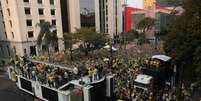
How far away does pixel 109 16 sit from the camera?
6775 cm

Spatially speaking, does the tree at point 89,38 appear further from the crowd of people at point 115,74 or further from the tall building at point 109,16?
the tall building at point 109,16

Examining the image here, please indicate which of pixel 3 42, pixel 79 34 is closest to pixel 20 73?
pixel 79 34

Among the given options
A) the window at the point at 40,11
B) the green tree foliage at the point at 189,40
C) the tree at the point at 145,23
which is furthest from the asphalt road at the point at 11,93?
the tree at the point at 145,23

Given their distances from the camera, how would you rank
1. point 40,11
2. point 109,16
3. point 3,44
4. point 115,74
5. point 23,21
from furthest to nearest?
1. point 109,16
2. point 3,44
3. point 40,11
4. point 23,21
5. point 115,74

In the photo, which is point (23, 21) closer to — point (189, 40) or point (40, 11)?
point (40, 11)

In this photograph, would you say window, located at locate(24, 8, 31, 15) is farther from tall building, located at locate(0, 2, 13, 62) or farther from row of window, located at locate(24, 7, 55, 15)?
tall building, located at locate(0, 2, 13, 62)

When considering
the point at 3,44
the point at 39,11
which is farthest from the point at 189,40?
the point at 3,44

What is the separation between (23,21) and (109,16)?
3764 centimetres

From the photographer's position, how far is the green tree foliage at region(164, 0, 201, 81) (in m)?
11.7

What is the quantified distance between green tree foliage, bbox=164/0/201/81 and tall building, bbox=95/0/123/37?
4695 cm

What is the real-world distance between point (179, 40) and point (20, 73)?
1690cm

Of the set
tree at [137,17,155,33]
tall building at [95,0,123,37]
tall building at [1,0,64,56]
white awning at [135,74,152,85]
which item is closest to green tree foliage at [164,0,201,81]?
white awning at [135,74,152,85]

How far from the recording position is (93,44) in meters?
30.5

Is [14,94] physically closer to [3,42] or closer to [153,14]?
[3,42]
